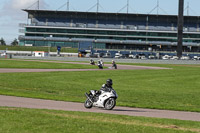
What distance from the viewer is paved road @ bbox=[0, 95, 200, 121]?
1592 cm

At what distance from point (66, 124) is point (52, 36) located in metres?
149

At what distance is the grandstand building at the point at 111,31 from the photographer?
15575 cm

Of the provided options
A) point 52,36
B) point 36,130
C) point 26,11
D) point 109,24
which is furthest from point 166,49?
point 36,130

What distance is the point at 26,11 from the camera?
16450cm

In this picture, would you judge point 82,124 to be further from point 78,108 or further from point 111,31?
point 111,31

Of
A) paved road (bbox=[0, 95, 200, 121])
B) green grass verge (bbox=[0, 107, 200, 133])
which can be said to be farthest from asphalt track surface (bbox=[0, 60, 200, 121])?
green grass verge (bbox=[0, 107, 200, 133])

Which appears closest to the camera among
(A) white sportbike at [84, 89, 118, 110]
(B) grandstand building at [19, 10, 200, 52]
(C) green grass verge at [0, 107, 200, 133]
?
(C) green grass verge at [0, 107, 200, 133]

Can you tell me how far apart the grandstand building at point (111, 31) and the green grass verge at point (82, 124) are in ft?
461

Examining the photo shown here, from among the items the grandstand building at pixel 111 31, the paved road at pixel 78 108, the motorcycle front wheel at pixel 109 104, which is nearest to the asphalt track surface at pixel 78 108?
the paved road at pixel 78 108

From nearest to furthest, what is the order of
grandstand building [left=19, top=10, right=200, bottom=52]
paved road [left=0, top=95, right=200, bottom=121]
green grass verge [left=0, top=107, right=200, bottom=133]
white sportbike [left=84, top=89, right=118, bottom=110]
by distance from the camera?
green grass verge [left=0, top=107, right=200, bottom=133], paved road [left=0, top=95, right=200, bottom=121], white sportbike [left=84, top=89, right=118, bottom=110], grandstand building [left=19, top=10, right=200, bottom=52]

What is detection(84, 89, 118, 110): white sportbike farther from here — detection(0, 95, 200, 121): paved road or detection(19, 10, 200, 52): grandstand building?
detection(19, 10, 200, 52): grandstand building

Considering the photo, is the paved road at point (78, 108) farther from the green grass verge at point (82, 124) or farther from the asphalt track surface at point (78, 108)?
the green grass verge at point (82, 124)

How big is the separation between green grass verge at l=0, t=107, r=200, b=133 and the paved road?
2807mm

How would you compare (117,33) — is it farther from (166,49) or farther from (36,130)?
(36,130)
